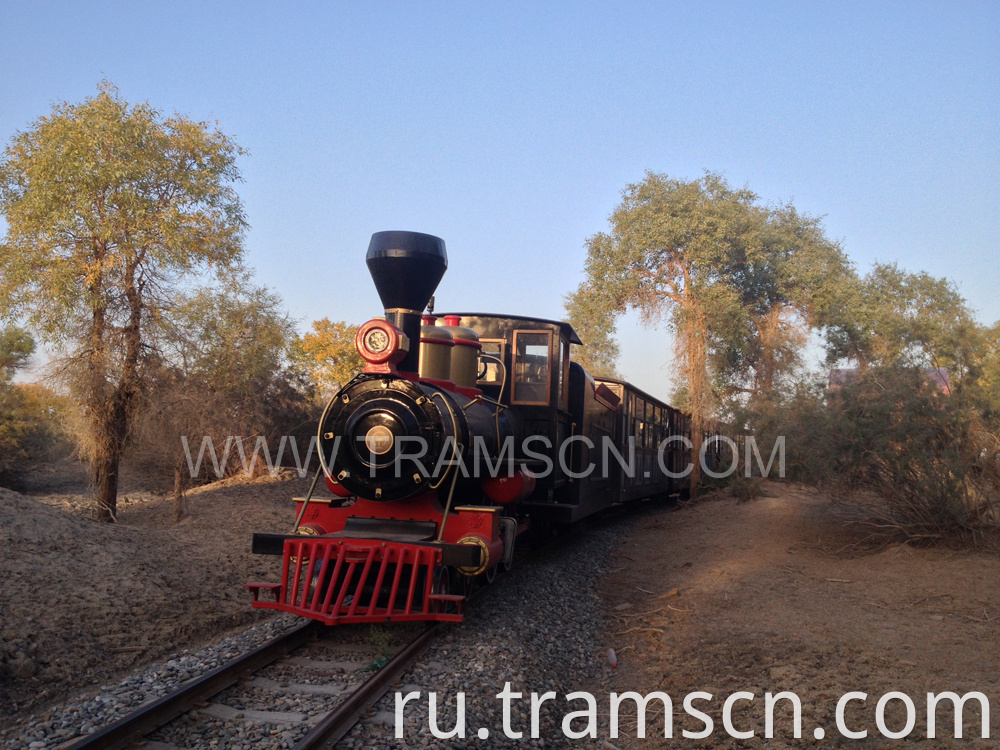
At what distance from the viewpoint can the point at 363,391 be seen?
21.9 feet

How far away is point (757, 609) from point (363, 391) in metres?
4.52

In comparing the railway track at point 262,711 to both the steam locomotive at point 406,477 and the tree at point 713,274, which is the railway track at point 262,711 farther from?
the tree at point 713,274

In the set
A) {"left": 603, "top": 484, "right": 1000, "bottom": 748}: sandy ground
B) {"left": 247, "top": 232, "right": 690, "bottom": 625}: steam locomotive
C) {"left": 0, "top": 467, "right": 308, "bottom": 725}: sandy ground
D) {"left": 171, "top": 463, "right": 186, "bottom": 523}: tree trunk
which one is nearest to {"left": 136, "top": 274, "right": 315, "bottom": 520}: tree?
{"left": 171, "top": 463, "right": 186, "bottom": 523}: tree trunk

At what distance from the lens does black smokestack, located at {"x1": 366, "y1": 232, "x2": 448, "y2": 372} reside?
682cm

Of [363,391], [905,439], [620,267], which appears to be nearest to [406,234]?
[363,391]

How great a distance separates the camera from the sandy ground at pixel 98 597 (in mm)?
5348

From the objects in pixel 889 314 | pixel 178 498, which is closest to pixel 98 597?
pixel 178 498

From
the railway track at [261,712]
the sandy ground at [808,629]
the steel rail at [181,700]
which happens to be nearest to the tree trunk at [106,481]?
the steel rail at [181,700]

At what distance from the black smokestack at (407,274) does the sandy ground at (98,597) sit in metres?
3.13

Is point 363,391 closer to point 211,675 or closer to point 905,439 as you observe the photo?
point 211,675

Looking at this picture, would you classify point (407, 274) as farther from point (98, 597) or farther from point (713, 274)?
point (713, 274)

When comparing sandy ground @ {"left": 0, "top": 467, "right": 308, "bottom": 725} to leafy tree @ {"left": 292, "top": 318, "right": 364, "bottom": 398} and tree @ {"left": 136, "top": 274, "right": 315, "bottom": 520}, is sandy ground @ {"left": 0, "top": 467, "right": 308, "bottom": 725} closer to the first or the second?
tree @ {"left": 136, "top": 274, "right": 315, "bottom": 520}

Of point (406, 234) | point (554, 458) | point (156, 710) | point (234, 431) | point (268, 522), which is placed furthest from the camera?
point (234, 431)

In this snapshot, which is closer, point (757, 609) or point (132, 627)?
point (132, 627)
